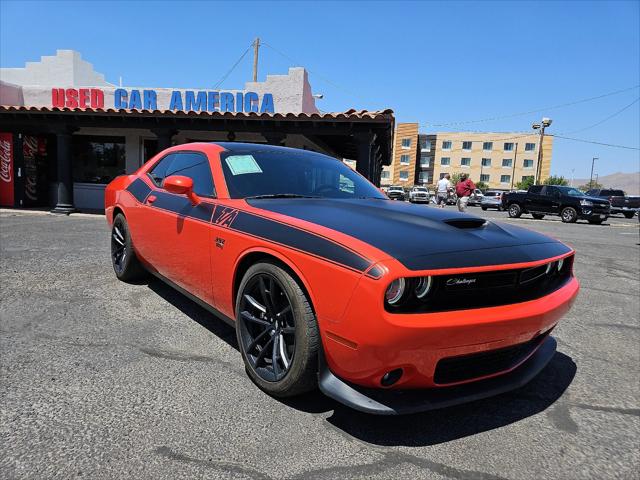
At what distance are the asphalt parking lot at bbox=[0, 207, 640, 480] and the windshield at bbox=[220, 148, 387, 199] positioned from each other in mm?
1159

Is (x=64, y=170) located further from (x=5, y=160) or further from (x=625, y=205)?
(x=625, y=205)

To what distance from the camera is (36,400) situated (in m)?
2.25

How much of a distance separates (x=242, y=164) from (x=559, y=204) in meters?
20.6

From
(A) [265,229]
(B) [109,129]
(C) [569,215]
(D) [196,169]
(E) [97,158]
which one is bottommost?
(C) [569,215]

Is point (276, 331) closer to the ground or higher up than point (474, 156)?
closer to the ground

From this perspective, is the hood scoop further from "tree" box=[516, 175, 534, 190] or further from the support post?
"tree" box=[516, 175, 534, 190]

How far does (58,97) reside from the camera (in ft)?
46.0

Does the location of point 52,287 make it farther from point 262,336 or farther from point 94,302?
point 262,336

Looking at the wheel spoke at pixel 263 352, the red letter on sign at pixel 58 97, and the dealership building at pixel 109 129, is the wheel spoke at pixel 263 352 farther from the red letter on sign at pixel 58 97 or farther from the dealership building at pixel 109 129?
the red letter on sign at pixel 58 97

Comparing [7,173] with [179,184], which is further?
[7,173]

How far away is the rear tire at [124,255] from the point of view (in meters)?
4.32

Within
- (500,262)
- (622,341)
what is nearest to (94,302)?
(500,262)

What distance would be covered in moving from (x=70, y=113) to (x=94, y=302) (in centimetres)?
974

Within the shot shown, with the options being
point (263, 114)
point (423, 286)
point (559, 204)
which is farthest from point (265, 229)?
point (559, 204)
